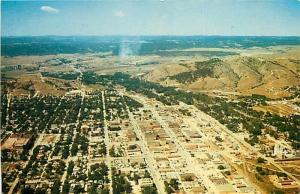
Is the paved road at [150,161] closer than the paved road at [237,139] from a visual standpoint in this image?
Yes

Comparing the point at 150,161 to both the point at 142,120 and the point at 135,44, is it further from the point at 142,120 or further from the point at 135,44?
Result: the point at 135,44

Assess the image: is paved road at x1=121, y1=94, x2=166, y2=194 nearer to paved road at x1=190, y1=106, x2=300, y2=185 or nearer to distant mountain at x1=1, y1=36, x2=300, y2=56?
paved road at x1=190, y1=106, x2=300, y2=185

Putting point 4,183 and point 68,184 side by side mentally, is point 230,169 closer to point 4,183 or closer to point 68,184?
point 68,184

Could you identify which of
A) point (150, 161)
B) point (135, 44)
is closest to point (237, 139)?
point (150, 161)

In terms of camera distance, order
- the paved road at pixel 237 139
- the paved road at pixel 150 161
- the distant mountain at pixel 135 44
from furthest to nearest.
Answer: the distant mountain at pixel 135 44, the paved road at pixel 237 139, the paved road at pixel 150 161

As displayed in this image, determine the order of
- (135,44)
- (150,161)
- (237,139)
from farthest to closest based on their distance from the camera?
(135,44) → (237,139) → (150,161)

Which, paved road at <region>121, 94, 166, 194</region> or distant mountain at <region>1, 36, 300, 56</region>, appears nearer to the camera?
paved road at <region>121, 94, 166, 194</region>

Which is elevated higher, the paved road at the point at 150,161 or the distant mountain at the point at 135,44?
the distant mountain at the point at 135,44

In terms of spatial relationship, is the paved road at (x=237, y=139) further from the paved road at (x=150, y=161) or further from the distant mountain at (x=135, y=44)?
the distant mountain at (x=135, y=44)

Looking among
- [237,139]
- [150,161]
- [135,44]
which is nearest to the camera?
[150,161]

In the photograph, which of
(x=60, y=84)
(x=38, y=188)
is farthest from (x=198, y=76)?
(x=38, y=188)

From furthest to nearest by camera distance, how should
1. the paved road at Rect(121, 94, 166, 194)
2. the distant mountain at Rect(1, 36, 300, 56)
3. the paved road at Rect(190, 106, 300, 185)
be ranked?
the distant mountain at Rect(1, 36, 300, 56)
the paved road at Rect(190, 106, 300, 185)
the paved road at Rect(121, 94, 166, 194)
